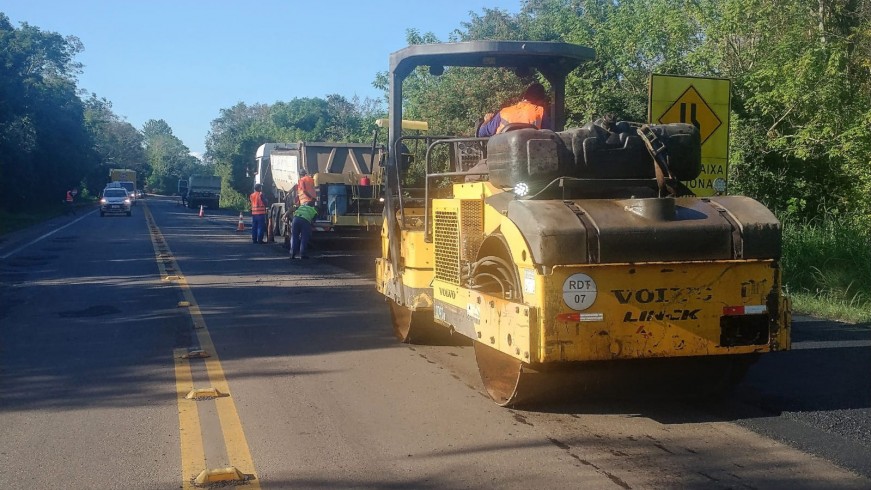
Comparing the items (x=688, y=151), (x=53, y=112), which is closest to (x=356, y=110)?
(x=53, y=112)

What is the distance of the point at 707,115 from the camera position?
37.6ft

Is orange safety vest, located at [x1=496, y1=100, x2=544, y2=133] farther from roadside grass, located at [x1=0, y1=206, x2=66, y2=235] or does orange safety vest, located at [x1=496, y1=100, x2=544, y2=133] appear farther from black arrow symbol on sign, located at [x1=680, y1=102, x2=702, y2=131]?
roadside grass, located at [x1=0, y1=206, x2=66, y2=235]

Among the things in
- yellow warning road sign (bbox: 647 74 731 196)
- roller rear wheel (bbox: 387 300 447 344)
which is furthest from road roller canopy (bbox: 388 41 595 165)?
yellow warning road sign (bbox: 647 74 731 196)

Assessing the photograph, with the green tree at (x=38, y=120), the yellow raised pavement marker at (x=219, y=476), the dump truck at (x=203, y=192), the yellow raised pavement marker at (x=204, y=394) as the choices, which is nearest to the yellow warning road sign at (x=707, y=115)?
the yellow raised pavement marker at (x=204, y=394)

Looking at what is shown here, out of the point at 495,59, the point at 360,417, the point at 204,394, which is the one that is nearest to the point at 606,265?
the point at 360,417

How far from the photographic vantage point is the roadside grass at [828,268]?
1222 centimetres

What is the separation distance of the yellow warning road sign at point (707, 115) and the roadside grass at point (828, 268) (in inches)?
83.7

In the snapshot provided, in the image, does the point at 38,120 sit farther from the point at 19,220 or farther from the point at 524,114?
the point at 524,114

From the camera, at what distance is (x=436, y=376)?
817 cm

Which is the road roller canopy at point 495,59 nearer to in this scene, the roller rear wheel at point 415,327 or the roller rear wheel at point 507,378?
the roller rear wheel at point 415,327

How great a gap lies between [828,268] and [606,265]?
900 centimetres

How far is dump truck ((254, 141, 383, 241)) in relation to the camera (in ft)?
70.2

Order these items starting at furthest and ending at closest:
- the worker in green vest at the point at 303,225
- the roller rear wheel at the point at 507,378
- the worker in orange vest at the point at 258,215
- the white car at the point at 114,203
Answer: the white car at the point at 114,203, the worker in orange vest at the point at 258,215, the worker in green vest at the point at 303,225, the roller rear wheel at the point at 507,378

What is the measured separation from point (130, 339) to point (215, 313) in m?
1.98
